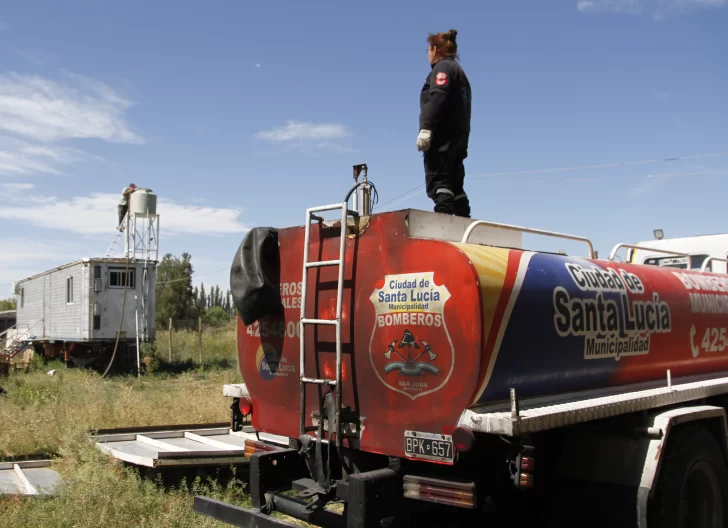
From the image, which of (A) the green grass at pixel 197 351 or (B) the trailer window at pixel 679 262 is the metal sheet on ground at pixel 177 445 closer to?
(B) the trailer window at pixel 679 262

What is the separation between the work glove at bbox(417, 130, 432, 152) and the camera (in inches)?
219

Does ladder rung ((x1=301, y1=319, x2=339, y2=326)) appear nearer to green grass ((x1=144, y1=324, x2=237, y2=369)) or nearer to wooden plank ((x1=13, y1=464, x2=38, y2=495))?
wooden plank ((x1=13, y1=464, x2=38, y2=495))

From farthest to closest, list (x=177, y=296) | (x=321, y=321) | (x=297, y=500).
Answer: (x=177, y=296) < (x=297, y=500) < (x=321, y=321)

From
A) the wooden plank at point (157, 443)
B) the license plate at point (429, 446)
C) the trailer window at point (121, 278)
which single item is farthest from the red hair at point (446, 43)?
the trailer window at point (121, 278)

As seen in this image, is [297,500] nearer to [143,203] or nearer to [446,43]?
[446,43]

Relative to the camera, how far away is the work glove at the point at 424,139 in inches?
219

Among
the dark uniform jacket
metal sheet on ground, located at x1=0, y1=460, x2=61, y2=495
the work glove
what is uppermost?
the dark uniform jacket

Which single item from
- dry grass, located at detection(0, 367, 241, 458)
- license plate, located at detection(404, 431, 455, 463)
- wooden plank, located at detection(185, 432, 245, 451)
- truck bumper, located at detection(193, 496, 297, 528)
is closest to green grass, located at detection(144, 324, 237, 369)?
dry grass, located at detection(0, 367, 241, 458)

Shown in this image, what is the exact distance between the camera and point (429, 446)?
3.96 m

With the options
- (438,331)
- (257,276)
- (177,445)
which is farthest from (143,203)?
(438,331)

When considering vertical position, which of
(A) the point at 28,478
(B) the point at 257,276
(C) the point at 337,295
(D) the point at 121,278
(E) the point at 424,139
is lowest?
(A) the point at 28,478

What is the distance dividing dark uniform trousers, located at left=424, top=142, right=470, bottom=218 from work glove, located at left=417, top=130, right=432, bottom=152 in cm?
12

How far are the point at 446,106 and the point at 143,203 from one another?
66.4 feet

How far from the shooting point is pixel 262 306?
489cm
